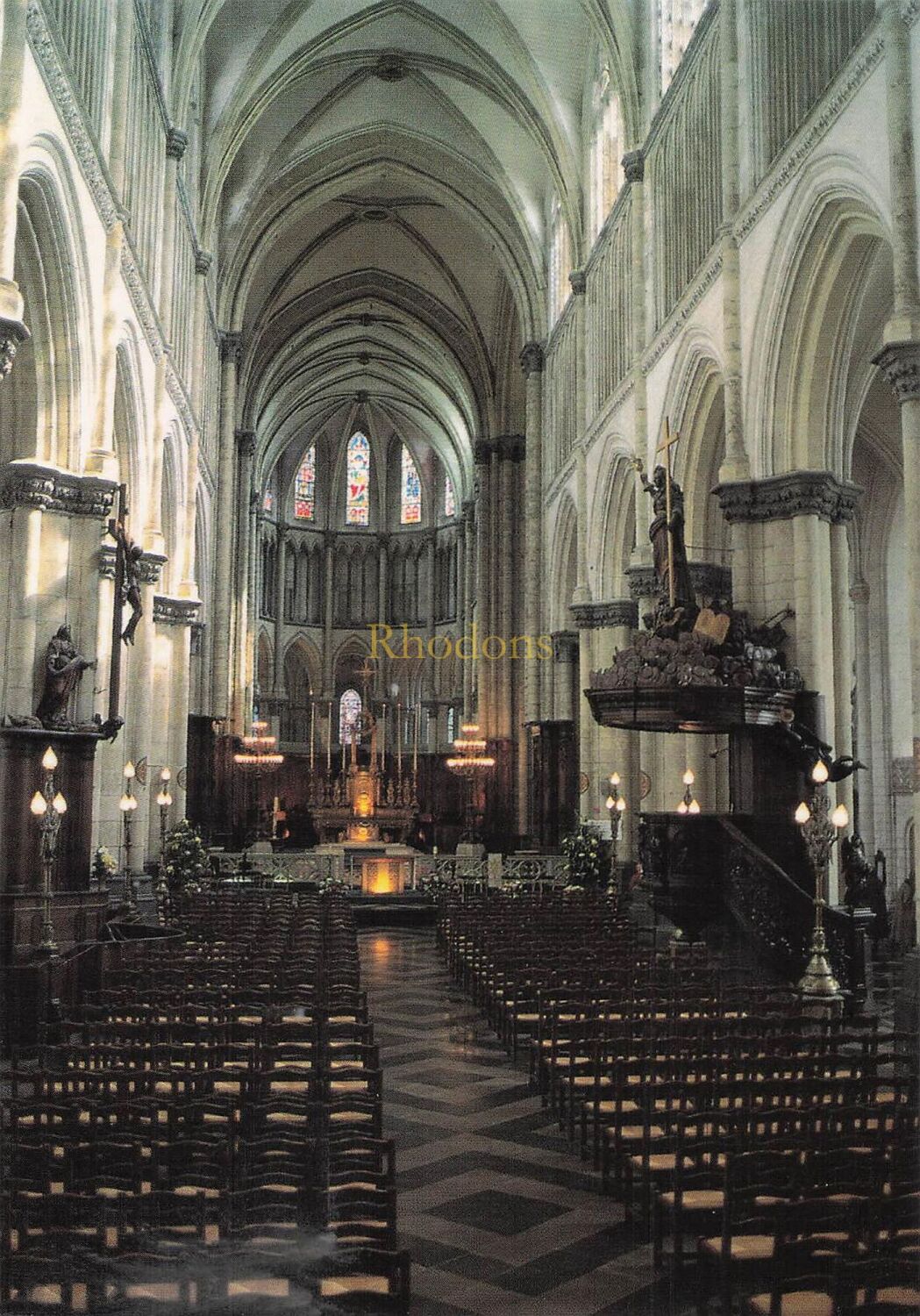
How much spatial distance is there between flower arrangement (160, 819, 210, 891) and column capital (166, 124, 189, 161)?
46.2 ft

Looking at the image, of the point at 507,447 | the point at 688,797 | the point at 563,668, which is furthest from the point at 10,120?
the point at 507,447

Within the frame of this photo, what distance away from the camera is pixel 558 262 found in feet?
120

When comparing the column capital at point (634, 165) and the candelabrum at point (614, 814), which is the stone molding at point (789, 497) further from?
the column capital at point (634, 165)

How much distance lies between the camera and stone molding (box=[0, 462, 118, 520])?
16578 millimetres

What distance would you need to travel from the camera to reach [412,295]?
4831 cm

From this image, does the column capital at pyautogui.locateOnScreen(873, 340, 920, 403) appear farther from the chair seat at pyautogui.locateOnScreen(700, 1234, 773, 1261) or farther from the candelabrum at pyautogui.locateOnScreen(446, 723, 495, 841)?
the candelabrum at pyautogui.locateOnScreen(446, 723, 495, 841)

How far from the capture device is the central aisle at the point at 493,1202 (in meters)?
5.93

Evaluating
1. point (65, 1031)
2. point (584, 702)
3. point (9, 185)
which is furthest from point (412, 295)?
point (65, 1031)

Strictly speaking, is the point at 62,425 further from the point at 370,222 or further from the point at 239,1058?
the point at 370,222

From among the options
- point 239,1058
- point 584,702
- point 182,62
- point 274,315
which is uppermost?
point 274,315

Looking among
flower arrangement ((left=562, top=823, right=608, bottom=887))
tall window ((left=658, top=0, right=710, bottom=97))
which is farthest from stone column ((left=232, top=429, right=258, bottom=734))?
tall window ((left=658, top=0, right=710, bottom=97))

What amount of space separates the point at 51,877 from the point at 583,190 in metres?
24.0

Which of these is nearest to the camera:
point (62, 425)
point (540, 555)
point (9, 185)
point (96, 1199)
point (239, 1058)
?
point (96, 1199)

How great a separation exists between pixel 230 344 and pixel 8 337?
2683 centimetres
